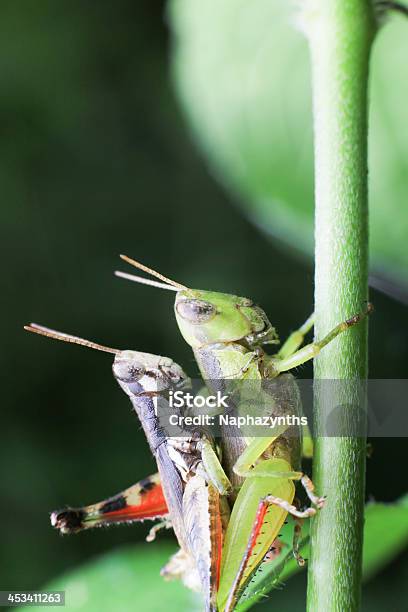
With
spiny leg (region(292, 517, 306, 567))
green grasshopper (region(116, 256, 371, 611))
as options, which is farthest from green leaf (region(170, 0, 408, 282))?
spiny leg (region(292, 517, 306, 567))

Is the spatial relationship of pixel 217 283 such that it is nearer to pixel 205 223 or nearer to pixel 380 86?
pixel 205 223

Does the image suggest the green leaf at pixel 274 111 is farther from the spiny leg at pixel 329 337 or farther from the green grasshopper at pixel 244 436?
the spiny leg at pixel 329 337

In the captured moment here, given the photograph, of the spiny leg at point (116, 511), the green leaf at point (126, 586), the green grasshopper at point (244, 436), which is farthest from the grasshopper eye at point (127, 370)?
the green leaf at point (126, 586)

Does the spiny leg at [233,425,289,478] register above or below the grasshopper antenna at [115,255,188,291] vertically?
below

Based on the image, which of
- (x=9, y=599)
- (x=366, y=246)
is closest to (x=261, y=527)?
(x=366, y=246)

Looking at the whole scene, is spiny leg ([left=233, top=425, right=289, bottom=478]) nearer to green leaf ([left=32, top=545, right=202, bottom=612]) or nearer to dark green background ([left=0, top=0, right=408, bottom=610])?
green leaf ([left=32, top=545, right=202, bottom=612])

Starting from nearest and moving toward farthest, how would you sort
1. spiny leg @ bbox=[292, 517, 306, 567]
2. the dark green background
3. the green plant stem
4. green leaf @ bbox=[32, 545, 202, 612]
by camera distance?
the green plant stem → spiny leg @ bbox=[292, 517, 306, 567] → green leaf @ bbox=[32, 545, 202, 612] → the dark green background

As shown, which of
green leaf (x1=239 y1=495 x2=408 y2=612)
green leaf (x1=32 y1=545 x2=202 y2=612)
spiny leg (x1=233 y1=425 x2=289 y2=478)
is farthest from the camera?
green leaf (x1=32 y1=545 x2=202 y2=612)

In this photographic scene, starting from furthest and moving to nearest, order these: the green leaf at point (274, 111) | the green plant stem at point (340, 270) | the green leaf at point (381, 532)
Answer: the green leaf at point (274, 111) < the green leaf at point (381, 532) < the green plant stem at point (340, 270)
